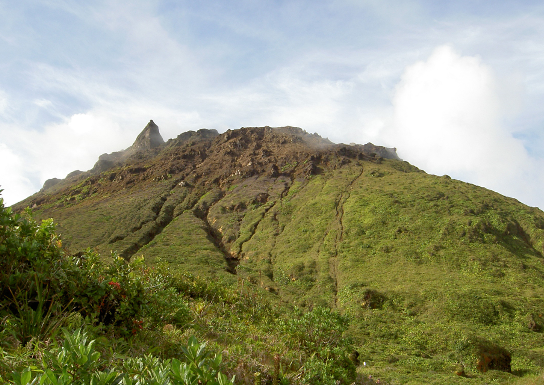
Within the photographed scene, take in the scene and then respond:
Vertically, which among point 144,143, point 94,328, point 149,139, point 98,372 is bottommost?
point 94,328

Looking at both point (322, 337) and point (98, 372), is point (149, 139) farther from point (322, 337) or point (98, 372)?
point (98, 372)

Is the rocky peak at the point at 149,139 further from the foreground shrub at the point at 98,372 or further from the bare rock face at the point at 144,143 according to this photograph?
the foreground shrub at the point at 98,372

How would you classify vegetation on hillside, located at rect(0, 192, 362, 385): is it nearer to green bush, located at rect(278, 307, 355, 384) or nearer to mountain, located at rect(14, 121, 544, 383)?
green bush, located at rect(278, 307, 355, 384)

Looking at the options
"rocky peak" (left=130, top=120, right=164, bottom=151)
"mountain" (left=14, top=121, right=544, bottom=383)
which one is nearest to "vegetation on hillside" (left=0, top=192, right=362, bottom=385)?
"mountain" (left=14, top=121, right=544, bottom=383)

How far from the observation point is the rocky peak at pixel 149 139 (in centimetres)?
11581

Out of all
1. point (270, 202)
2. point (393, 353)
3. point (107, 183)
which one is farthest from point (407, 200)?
point (107, 183)

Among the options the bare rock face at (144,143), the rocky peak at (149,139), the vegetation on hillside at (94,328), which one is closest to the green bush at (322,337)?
the vegetation on hillside at (94,328)

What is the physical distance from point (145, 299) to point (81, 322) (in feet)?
4.22

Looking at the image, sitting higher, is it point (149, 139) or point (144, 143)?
point (149, 139)

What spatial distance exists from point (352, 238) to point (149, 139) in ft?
310

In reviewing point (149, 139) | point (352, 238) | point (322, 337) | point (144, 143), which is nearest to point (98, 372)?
point (322, 337)

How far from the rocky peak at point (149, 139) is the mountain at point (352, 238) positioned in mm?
35251

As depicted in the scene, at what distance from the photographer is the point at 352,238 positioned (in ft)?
144

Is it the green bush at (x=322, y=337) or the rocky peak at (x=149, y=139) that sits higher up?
the rocky peak at (x=149, y=139)
